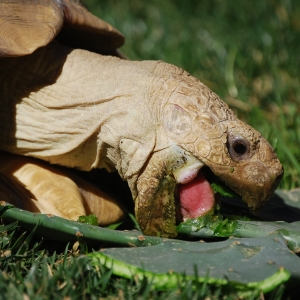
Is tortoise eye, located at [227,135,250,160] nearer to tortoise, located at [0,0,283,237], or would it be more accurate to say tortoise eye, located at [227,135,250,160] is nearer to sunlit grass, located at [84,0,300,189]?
tortoise, located at [0,0,283,237]

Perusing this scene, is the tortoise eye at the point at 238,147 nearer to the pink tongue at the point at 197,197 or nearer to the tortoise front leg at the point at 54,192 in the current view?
the pink tongue at the point at 197,197

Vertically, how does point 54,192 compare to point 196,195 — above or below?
below

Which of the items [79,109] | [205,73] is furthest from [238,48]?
[79,109]

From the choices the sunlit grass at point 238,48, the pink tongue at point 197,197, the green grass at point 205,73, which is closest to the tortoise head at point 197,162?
the pink tongue at point 197,197

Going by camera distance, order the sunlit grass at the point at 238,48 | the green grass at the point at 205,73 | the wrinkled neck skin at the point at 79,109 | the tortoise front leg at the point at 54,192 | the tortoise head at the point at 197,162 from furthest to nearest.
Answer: the sunlit grass at the point at 238,48 < the tortoise front leg at the point at 54,192 < the wrinkled neck skin at the point at 79,109 < the tortoise head at the point at 197,162 < the green grass at the point at 205,73

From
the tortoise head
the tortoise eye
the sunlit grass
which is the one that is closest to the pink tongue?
the tortoise head

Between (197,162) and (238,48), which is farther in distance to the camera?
(238,48)

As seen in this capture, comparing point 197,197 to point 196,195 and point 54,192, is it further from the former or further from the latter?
point 54,192
